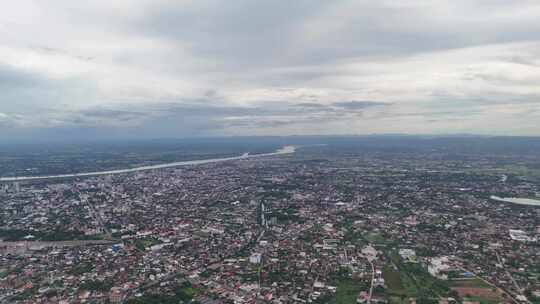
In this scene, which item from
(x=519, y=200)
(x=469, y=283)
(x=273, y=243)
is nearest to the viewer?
(x=469, y=283)

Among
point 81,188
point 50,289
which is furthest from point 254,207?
point 81,188

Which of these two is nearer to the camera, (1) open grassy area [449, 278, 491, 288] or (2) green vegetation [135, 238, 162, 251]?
(1) open grassy area [449, 278, 491, 288]

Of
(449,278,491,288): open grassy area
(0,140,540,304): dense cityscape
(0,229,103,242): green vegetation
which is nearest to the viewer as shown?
(0,140,540,304): dense cityscape

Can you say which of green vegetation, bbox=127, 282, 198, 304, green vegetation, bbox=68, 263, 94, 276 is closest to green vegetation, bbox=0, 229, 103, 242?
green vegetation, bbox=68, 263, 94, 276

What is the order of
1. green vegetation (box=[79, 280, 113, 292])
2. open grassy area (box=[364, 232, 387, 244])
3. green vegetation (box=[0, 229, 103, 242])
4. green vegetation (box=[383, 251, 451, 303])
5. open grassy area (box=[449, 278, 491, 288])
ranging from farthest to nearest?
green vegetation (box=[0, 229, 103, 242]) → open grassy area (box=[364, 232, 387, 244]) → open grassy area (box=[449, 278, 491, 288]) → green vegetation (box=[79, 280, 113, 292]) → green vegetation (box=[383, 251, 451, 303])

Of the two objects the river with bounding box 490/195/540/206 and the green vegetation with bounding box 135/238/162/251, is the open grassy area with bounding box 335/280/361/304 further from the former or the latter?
the river with bounding box 490/195/540/206

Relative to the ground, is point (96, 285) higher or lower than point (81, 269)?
lower

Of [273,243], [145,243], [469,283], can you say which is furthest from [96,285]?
[469,283]

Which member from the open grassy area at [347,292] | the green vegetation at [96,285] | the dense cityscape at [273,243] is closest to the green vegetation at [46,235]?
the dense cityscape at [273,243]

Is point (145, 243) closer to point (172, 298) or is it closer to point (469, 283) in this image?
point (172, 298)
